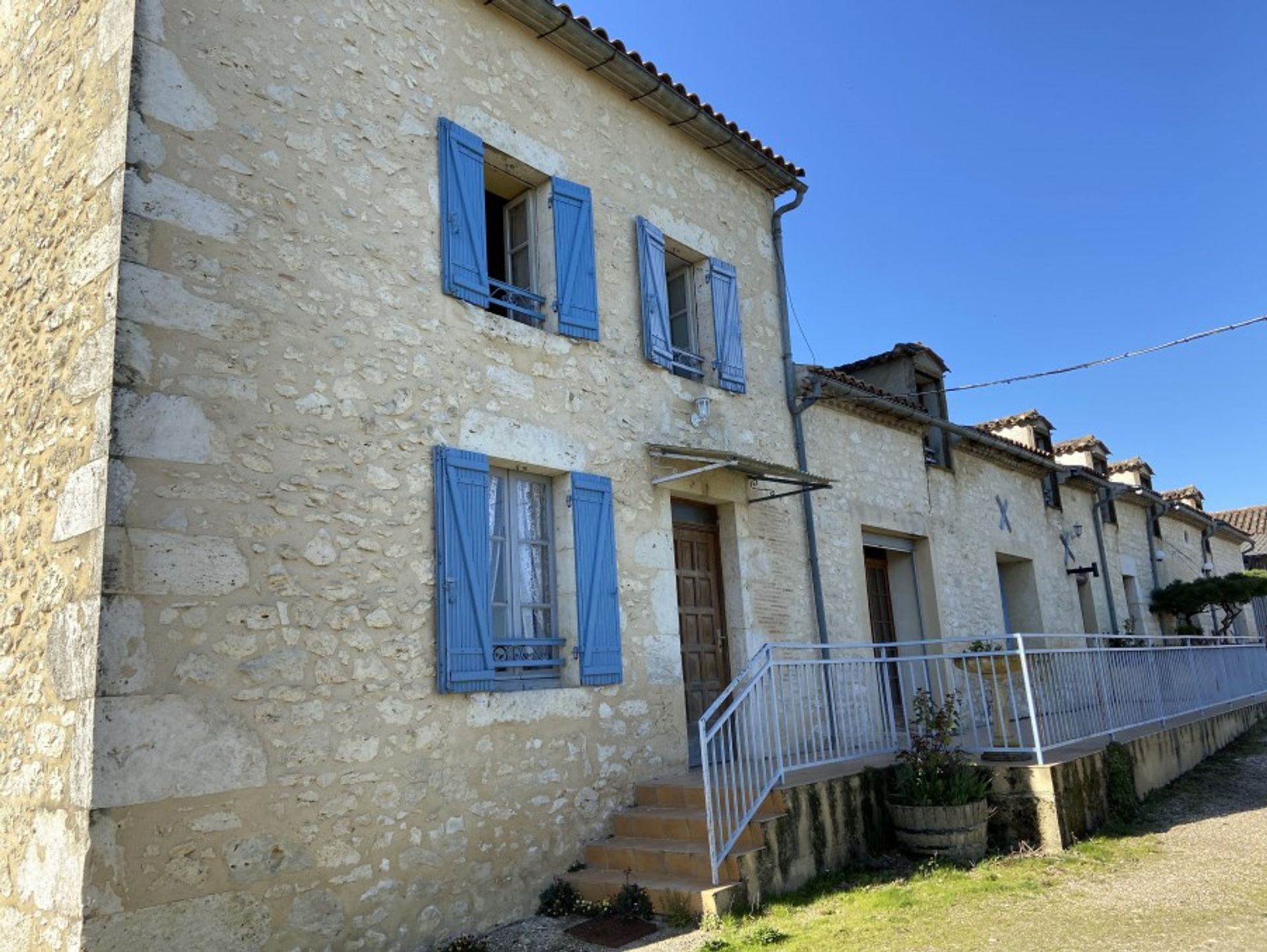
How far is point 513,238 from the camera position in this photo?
714 cm

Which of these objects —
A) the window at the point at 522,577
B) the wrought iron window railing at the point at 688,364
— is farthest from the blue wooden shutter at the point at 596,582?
the wrought iron window railing at the point at 688,364

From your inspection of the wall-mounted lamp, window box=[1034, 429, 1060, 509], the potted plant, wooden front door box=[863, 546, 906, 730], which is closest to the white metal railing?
the potted plant

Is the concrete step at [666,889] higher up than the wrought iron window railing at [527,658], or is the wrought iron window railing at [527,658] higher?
the wrought iron window railing at [527,658]

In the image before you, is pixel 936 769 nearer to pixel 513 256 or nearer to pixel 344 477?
pixel 344 477

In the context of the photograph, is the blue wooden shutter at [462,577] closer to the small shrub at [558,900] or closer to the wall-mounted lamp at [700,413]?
the small shrub at [558,900]

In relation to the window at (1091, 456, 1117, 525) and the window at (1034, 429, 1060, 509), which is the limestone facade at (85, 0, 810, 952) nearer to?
the window at (1034, 429, 1060, 509)

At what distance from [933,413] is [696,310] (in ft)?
15.1

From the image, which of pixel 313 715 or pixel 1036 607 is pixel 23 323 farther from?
pixel 1036 607

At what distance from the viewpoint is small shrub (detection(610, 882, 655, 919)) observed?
5273mm

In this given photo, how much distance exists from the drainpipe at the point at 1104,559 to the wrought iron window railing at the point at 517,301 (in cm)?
1173

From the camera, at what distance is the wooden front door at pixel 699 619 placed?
7465mm

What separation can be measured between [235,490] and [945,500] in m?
8.56

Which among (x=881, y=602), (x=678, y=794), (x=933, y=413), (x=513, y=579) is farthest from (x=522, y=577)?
(x=933, y=413)

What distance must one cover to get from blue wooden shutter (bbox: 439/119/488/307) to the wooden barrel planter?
4520 mm
